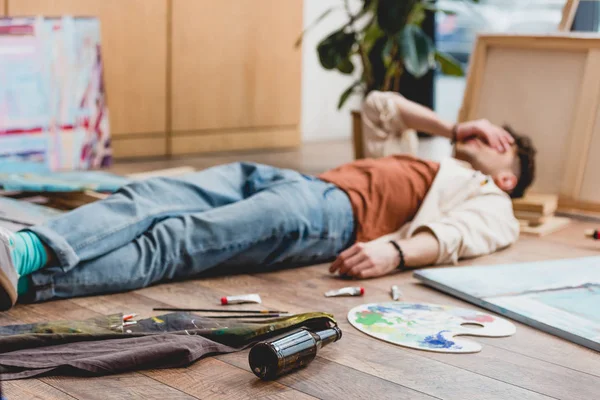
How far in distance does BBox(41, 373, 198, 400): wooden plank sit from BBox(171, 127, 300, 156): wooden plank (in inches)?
113

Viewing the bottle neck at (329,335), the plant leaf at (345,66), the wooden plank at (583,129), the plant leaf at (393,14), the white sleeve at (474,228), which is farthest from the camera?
the plant leaf at (345,66)

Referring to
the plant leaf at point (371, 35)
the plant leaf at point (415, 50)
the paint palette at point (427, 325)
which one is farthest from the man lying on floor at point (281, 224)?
the plant leaf at point (371, 35)

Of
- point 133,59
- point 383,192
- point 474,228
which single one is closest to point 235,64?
point 133,59

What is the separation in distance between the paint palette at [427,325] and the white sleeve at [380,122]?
1055mm

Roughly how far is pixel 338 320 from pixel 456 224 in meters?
0.60

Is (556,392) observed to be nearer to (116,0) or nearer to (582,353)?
(582,353)

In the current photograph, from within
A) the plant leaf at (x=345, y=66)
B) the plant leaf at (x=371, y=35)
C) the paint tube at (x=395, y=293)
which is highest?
the plant leaf at (x=371, y=35)

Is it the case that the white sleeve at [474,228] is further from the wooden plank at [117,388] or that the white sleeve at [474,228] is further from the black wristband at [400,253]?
the wooden plank at [117,388]

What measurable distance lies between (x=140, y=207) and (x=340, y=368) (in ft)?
2.34

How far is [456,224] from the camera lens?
89.7 inches

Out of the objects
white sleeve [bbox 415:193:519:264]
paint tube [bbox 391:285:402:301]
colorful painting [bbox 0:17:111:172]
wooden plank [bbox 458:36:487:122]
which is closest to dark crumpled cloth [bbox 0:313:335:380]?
paint tube [bbox 391:285:402:301]

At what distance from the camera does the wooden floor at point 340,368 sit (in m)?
1.42

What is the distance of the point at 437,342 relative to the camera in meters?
1.69

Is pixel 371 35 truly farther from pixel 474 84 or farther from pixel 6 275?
pixel 6 275
